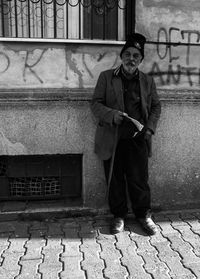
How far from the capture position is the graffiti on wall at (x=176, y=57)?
13.5 feet

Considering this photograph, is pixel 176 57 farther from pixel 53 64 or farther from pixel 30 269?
pixel 30 269

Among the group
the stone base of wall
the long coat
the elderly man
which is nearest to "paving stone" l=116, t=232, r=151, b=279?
the elderly man

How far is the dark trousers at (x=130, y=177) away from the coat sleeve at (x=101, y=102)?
1.17 feet

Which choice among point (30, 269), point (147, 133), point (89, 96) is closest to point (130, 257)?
point (30, 269)

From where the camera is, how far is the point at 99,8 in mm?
4098

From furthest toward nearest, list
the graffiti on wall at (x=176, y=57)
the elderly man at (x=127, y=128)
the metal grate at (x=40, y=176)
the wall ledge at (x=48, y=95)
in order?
the metal grate at (x=40, y=176), the graffiti on wall at (x=176, y=57), the wall ledge at (x=48, y=95), the elderly man at (x=127, y=128)

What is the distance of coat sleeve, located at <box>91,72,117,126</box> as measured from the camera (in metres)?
3.59

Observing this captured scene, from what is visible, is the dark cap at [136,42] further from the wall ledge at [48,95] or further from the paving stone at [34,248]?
the paving stone at [34,248]

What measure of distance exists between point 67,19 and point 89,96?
2.92 ft

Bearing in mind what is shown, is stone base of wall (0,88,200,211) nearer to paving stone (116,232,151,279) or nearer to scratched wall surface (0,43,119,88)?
scratched wall surface (0,43,119,88)

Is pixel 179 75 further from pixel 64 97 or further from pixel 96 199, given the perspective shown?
pixel 96 199

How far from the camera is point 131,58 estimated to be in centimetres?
359

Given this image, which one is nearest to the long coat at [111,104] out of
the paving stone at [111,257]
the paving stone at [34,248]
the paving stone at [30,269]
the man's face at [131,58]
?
the man's face at [131,58]

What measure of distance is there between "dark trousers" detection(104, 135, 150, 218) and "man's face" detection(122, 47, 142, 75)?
0.70 m
